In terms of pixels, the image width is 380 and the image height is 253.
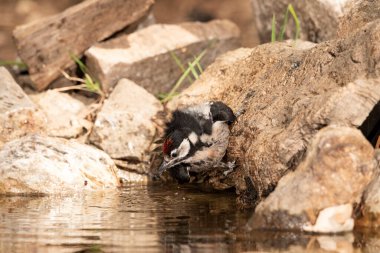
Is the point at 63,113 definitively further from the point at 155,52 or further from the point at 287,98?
the point at 287,98

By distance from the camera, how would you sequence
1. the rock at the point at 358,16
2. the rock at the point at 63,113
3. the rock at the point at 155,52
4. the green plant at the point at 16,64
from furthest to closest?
the green plant at the point at 16,64 < the rock at the point at 155,52 < the rock at the point at 63,113 < the rock at the point at 358,16

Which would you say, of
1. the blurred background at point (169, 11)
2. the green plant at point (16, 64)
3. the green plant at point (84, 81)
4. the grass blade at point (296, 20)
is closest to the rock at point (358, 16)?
the grass blade at point (296, 20)

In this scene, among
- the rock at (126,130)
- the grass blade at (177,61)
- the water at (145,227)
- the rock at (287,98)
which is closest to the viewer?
the water at (145,227)

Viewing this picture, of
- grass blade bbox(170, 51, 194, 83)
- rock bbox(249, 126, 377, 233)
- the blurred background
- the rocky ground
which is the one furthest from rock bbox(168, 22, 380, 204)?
the blurred background

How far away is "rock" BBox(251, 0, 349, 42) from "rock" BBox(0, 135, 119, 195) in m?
3.41

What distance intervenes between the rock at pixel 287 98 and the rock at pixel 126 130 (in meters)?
0.78

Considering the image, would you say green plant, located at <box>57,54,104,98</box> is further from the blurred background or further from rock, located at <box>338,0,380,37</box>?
the blurred background

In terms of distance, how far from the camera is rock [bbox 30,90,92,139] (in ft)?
32.6

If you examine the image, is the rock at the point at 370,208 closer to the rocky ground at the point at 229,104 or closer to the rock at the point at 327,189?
the rocky ground at the point at 229,104

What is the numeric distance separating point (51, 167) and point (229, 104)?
1.94 m

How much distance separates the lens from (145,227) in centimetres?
666

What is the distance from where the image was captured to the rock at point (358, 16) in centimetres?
809

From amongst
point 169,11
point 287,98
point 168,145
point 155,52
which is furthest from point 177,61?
point 169,11

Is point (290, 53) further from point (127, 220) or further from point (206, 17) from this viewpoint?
point (206, 17)
